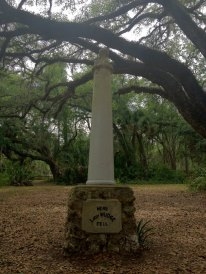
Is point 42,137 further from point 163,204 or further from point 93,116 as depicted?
point 93,116

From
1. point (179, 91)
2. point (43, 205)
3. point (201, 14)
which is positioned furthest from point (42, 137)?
point (179, 91)

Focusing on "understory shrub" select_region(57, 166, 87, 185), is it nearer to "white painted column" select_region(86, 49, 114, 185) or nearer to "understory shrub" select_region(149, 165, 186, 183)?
"understory shrub" select_region(149, 165, 186, 183)

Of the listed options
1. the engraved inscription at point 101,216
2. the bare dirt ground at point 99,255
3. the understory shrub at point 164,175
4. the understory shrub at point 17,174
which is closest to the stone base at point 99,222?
the engraved inscription at point 101,216

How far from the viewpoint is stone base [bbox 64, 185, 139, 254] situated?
204 inches

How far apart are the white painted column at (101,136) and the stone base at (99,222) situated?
0.63ft

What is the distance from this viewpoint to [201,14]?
9227 mm

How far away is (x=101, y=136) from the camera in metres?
5.42

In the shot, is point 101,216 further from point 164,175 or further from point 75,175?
point 164,175

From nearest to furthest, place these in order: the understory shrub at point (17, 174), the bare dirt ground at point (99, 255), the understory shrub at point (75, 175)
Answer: the bare dirt ground at point (99, 255)
the understory shrub at point (17, 174)
the understory shrub at point (75, 175)

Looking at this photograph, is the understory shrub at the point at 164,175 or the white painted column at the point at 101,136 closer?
the white painted column at the point at 101,136

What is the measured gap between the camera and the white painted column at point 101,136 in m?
5.39

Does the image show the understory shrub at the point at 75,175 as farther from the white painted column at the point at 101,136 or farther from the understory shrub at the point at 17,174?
the white painted column at the point at 101,136

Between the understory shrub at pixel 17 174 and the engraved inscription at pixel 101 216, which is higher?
the understory shrub at pixel 17 174

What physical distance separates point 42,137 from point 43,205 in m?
10.8
